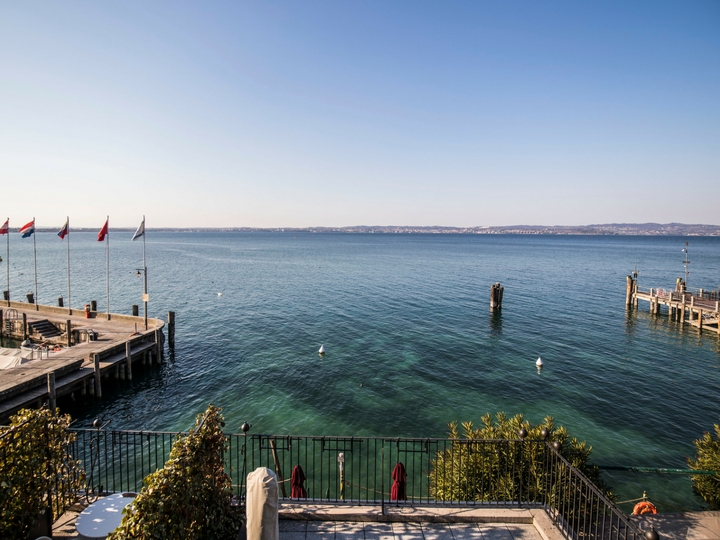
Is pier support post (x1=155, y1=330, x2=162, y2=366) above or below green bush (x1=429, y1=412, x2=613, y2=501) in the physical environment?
below

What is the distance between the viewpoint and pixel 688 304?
4081 cm

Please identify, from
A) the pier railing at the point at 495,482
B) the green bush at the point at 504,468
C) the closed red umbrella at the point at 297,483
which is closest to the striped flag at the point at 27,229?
the pier railing at the point at 495,482

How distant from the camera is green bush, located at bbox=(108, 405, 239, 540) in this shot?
519cm

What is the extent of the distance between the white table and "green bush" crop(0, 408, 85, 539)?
0.67m

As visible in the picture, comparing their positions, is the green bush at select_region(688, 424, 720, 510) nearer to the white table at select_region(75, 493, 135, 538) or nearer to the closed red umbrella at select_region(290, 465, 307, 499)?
the closed red umbrella at select_region(290, 465, 307, 499)

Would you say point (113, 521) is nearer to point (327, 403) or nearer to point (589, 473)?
point (589, 473)

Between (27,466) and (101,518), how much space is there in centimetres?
168

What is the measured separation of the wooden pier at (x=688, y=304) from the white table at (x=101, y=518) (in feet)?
152

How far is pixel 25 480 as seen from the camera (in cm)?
625

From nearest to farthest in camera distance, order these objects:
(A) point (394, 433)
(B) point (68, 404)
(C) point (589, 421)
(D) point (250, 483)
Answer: (D) point (250, 483) → (A) point (394, 433) → (C) point (589, 421) → (B) point (68, 404)

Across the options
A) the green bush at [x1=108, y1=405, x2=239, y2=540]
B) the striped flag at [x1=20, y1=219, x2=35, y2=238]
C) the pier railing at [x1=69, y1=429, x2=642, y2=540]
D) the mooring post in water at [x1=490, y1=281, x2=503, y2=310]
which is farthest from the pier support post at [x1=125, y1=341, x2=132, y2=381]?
the mooring post in water at [x1=490, y1=281, x2=503, y2=310]

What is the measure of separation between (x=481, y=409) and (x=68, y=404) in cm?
2308

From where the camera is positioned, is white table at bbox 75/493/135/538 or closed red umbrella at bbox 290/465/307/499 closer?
white table at bbox 75/493/135/538

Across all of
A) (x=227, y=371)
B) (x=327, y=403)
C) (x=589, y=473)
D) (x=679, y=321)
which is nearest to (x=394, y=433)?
(x=327, y=403)
